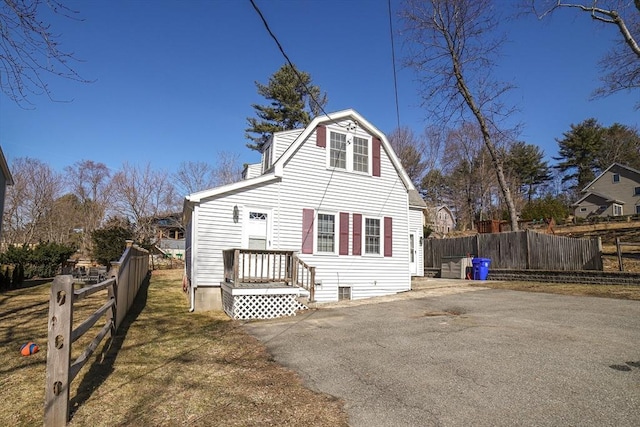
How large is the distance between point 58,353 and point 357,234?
34.5ft

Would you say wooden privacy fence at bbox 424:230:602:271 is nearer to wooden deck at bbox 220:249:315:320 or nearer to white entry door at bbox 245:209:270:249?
wooden deck at bbox 220:249:315:320

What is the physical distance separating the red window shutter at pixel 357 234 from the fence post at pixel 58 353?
10.2m

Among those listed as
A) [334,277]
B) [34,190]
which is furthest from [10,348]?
[34,190]

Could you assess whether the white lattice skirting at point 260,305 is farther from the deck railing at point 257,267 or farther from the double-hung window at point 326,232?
the double-hung window at point 326,232

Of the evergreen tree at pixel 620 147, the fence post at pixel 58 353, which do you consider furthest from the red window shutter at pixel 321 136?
the evergreen tree at pixel 620 147

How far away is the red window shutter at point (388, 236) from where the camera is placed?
45.8 feet

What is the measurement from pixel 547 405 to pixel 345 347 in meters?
3.19

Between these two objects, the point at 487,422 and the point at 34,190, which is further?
the point at 34,190

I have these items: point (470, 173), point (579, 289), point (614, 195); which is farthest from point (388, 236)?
point (614, 195)

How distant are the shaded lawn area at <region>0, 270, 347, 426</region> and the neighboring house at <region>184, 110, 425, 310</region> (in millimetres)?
3655

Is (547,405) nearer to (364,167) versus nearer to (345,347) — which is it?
(345,347)

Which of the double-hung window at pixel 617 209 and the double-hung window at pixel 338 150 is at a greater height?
the double-hung window at pixel 617 209

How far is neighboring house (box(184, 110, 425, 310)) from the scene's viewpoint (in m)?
11.0

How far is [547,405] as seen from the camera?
387cm
